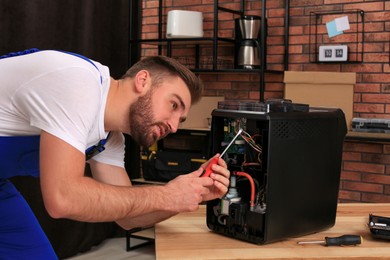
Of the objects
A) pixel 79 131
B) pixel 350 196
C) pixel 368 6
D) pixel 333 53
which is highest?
pixel 368 6

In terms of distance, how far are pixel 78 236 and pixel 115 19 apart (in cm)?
159

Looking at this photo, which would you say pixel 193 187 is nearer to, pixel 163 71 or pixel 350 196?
pixel 163 71

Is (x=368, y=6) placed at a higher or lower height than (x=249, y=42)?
higher

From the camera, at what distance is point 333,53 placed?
3621 mm

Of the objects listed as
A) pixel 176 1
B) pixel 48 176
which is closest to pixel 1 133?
pixel 48 176

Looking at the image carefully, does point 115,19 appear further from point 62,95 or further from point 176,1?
point 62,95

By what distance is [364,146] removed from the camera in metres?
3.60

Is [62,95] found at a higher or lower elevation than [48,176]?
higher

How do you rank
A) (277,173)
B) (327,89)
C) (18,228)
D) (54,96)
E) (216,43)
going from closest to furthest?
(54,96) < (277,173) < (18,228) < (327,89) < (216,43)

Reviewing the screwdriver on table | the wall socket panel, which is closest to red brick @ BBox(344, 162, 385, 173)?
the wall socket panel

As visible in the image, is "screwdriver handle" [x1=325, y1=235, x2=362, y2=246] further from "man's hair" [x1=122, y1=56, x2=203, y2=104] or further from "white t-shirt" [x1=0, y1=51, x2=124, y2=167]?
"white t-shirt" [x1=0, y1=51, x2=124, y2=167]

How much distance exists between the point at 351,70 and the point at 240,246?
2429 mm

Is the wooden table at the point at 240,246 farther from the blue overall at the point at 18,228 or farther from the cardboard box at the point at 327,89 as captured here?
the cardboard box at the point at 327,89

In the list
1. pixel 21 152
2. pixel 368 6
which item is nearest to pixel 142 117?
pixel 21 152
